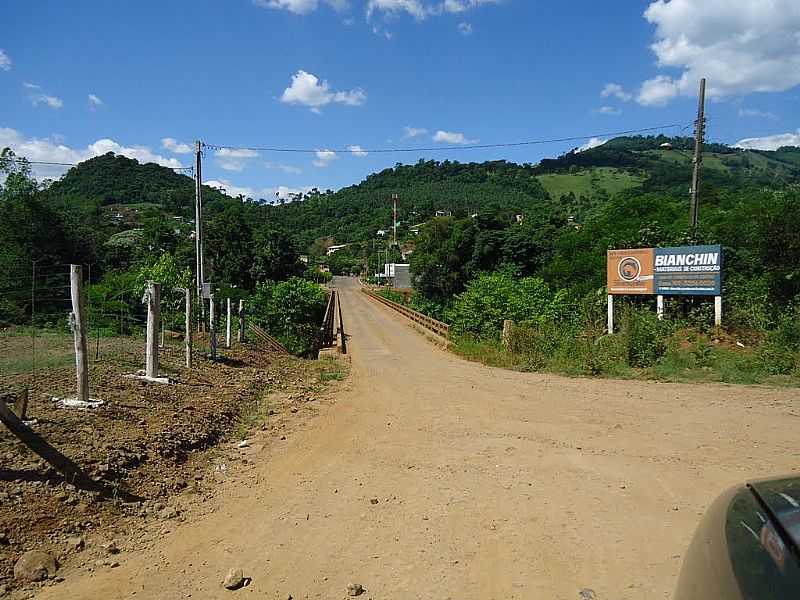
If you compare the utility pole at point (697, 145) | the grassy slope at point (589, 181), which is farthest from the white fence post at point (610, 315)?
the grassy slope at point (589, 181)

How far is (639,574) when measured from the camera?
13.6ft

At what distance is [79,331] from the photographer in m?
7.35

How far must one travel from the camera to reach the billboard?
17.1m

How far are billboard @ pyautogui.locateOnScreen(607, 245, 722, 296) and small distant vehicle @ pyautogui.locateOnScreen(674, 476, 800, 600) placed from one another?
1702 cm

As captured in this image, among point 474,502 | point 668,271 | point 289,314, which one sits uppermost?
point 668,271

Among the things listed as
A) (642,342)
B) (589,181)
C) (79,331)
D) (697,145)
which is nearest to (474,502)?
(79,331)

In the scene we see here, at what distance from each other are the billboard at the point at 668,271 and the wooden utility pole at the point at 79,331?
15864 millimetres

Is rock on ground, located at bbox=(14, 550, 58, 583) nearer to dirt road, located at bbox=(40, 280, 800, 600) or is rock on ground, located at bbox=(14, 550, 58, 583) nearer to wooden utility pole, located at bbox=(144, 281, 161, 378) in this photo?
dirt road, located at bbox=(40, 280, 800, 600)

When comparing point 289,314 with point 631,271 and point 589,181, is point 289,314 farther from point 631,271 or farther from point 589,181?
point 589,181

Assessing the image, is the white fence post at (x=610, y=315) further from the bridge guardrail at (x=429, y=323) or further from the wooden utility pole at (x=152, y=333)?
the wooden utility pole at (x=152, y=333)

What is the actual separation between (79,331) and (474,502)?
16.9 feet

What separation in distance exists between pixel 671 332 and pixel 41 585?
16389 millimetres

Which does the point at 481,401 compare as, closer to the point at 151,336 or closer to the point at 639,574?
the point at 151,336

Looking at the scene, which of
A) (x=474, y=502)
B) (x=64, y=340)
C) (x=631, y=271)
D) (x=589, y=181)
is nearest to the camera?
(x=474, y=502)
